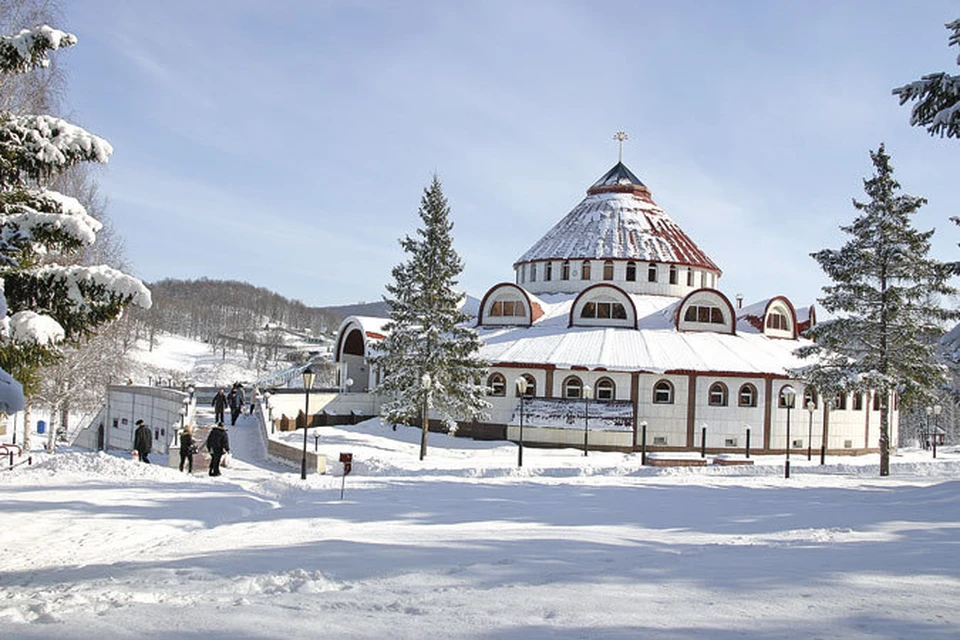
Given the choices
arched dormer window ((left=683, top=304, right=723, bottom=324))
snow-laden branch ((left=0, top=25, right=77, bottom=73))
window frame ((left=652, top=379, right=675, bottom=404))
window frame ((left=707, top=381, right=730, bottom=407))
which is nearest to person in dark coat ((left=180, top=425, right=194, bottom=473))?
snow-laden branch ((left=0, top=25, right=77, bottom=73))

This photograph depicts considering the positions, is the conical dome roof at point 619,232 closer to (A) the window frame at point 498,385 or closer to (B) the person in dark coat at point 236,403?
(A) the window frame at point 498,385

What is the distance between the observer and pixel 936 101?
1148 cm

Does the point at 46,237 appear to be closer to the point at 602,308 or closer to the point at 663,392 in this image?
the point at 663,392

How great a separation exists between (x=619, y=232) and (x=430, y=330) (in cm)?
1661

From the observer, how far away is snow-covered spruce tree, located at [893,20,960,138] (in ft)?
36.6

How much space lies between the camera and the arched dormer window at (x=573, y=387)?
32156 millimetres

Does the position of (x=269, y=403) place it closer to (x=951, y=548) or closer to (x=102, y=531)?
(x=102, y=531)

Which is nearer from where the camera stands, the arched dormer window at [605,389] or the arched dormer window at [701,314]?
the arched dormer window at [605,389]

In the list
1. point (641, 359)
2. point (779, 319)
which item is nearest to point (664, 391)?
point (641, 359)

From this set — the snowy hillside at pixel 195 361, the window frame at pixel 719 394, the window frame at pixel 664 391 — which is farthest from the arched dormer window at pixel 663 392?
the snowy hillside at pixel 195 361

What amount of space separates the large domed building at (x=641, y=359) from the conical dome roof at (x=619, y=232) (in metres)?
0.11

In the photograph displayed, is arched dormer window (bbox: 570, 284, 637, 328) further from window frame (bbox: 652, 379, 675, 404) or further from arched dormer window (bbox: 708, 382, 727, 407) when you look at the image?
arched dormer window (bbox: 708, 382, 727, 407)

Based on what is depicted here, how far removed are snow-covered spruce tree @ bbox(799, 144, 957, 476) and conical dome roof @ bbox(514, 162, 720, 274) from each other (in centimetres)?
1412

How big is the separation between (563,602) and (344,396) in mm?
29724
